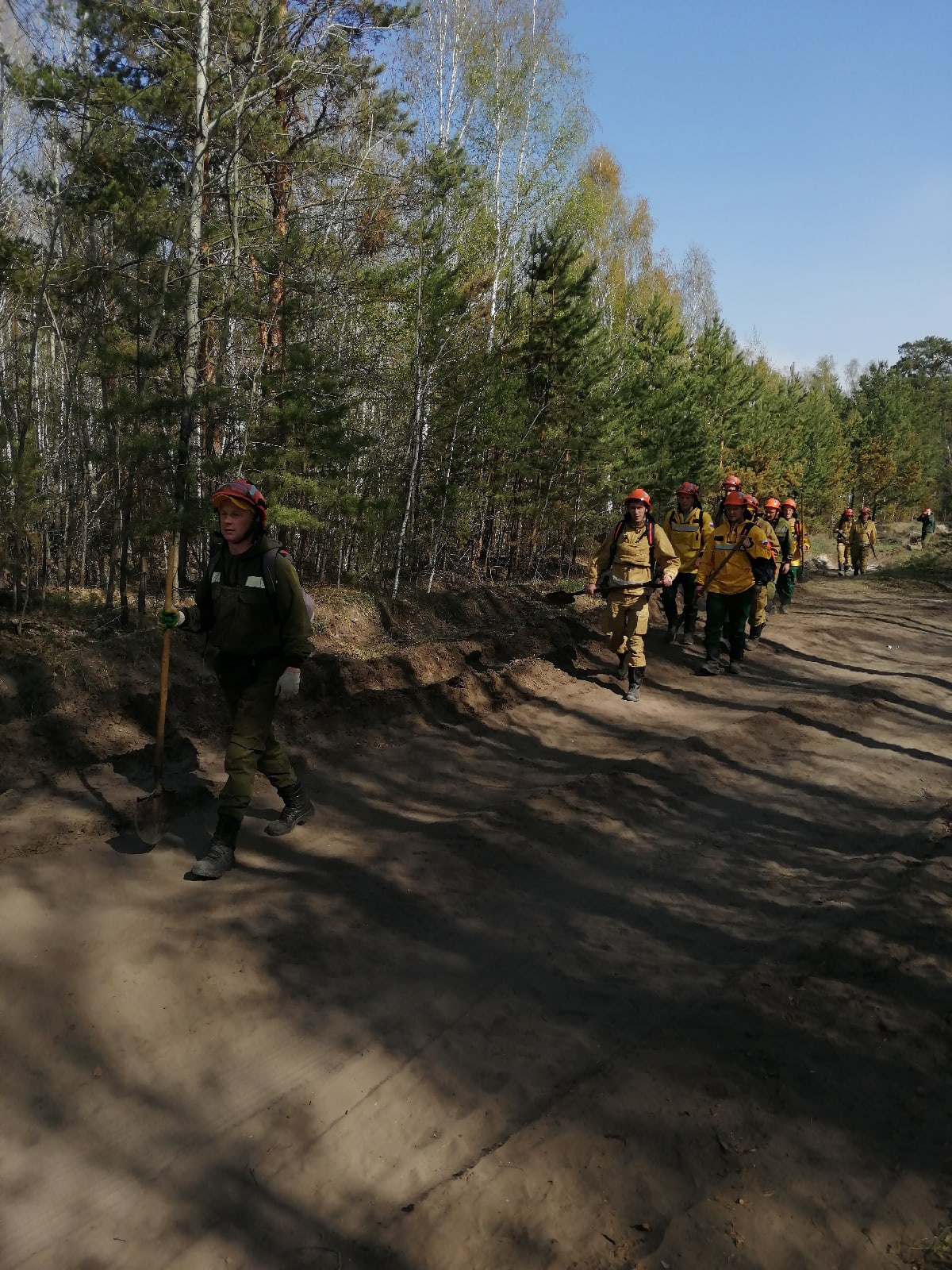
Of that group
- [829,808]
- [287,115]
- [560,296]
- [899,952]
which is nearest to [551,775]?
[829,808]

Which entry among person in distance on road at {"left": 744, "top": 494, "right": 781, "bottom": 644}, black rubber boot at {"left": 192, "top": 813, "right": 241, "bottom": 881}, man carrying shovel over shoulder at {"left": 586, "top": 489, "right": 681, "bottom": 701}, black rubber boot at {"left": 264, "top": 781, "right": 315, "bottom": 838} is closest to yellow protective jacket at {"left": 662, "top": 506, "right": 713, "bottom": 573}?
person in distance on road at {"left": 744, "top": 494, "right": 781, "bottom": 644}

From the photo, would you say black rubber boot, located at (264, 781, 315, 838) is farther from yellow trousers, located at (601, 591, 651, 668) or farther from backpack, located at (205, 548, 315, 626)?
yellow trousers, located at (601, 591, 651, 668)

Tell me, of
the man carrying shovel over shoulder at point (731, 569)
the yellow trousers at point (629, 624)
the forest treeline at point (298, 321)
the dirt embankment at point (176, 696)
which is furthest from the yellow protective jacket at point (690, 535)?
the forest treeline at point (298, 321)

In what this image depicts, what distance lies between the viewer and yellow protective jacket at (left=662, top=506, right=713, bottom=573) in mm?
11891

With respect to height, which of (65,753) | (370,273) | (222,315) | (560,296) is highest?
(560,296)

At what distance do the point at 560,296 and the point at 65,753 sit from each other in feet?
48.4

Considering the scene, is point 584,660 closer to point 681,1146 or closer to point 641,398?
point 681,1146

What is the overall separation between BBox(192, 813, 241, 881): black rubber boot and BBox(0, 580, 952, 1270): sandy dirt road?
7.2 inches

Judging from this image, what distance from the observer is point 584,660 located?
11.1 metres

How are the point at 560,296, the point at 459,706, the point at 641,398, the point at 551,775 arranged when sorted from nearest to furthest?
the point at 551,775, the point at 459,706, the point at 560,296, the point at 641,398

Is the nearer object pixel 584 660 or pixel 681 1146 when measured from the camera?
pixel 681 1146

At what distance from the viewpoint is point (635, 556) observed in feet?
31.6

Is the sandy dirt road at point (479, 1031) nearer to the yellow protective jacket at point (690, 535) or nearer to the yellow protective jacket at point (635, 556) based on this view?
the yellow protective jacket at point (635, 556)

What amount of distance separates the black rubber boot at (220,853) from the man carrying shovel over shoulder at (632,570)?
5342 mm
